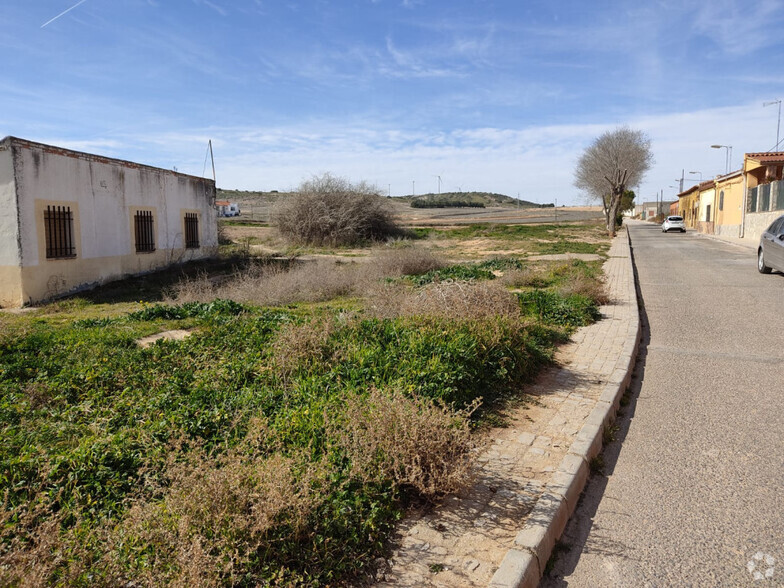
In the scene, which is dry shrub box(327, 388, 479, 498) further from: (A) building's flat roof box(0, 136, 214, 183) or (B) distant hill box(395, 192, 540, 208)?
(B) distant hill box(395, 192, 540, 208)

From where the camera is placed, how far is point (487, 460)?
4074 mm

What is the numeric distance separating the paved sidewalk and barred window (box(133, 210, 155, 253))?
1459 centimetres

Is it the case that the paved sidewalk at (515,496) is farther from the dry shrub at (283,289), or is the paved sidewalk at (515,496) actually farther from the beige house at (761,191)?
the beige house at (761,191)

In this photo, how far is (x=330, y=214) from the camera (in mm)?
31156

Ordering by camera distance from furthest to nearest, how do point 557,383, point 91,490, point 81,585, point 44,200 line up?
point 44,200, point 557,383, point 91,490, point 81,585

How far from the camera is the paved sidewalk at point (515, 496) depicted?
2.86 metres

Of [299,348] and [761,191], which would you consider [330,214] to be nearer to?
[761,191]

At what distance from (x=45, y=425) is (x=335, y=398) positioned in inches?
87.0

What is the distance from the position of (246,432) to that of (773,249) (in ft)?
49.7

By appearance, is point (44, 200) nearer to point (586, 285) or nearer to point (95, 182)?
point (95, 182)

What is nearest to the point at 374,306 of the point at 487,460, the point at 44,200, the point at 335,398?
the point at 335,398

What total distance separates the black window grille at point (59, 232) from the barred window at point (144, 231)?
9.10 ft

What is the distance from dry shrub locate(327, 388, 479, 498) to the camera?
11.2ft

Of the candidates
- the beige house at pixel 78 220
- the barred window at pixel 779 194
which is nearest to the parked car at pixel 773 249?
the barred window at pixel 779 194
